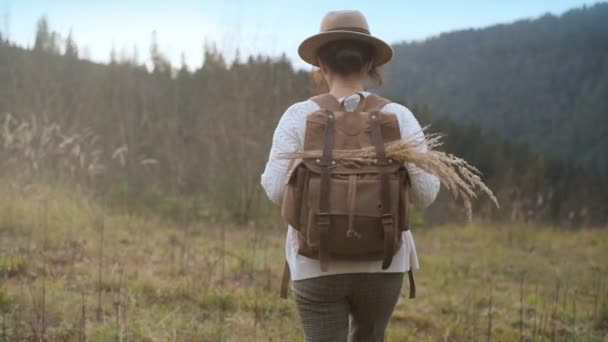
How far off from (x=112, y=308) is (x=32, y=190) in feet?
12.1

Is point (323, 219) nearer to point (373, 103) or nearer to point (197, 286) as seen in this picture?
point (373, 103)

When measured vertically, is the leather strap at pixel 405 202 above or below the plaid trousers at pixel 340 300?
above

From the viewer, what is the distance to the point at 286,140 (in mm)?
1981

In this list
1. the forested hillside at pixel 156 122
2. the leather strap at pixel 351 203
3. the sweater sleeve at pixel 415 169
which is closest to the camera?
the leather strap at pixel 351 203

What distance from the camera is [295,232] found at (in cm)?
202

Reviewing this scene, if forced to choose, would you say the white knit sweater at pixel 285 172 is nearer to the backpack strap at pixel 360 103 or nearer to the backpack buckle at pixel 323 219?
the backpack strap at pixel 360 103

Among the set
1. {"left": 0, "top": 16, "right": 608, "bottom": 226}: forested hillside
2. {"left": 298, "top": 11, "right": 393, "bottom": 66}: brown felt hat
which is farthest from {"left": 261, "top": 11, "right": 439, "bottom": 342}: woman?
{"left": 0, "top": 16, "right": 608, "bottom": 226}: forested hillside

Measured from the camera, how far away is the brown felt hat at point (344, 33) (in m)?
2.04

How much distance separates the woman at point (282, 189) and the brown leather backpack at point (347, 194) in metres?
0.09

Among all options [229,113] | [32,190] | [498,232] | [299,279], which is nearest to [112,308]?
[299,279]

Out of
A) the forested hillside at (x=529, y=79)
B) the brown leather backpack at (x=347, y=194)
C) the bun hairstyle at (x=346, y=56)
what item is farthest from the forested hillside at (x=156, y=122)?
the forested hillside at (x=529, y=79)

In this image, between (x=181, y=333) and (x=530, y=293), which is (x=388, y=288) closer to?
(x=181, y=333)

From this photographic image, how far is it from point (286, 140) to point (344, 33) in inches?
16.3

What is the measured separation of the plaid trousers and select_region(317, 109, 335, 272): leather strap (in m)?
0.17
